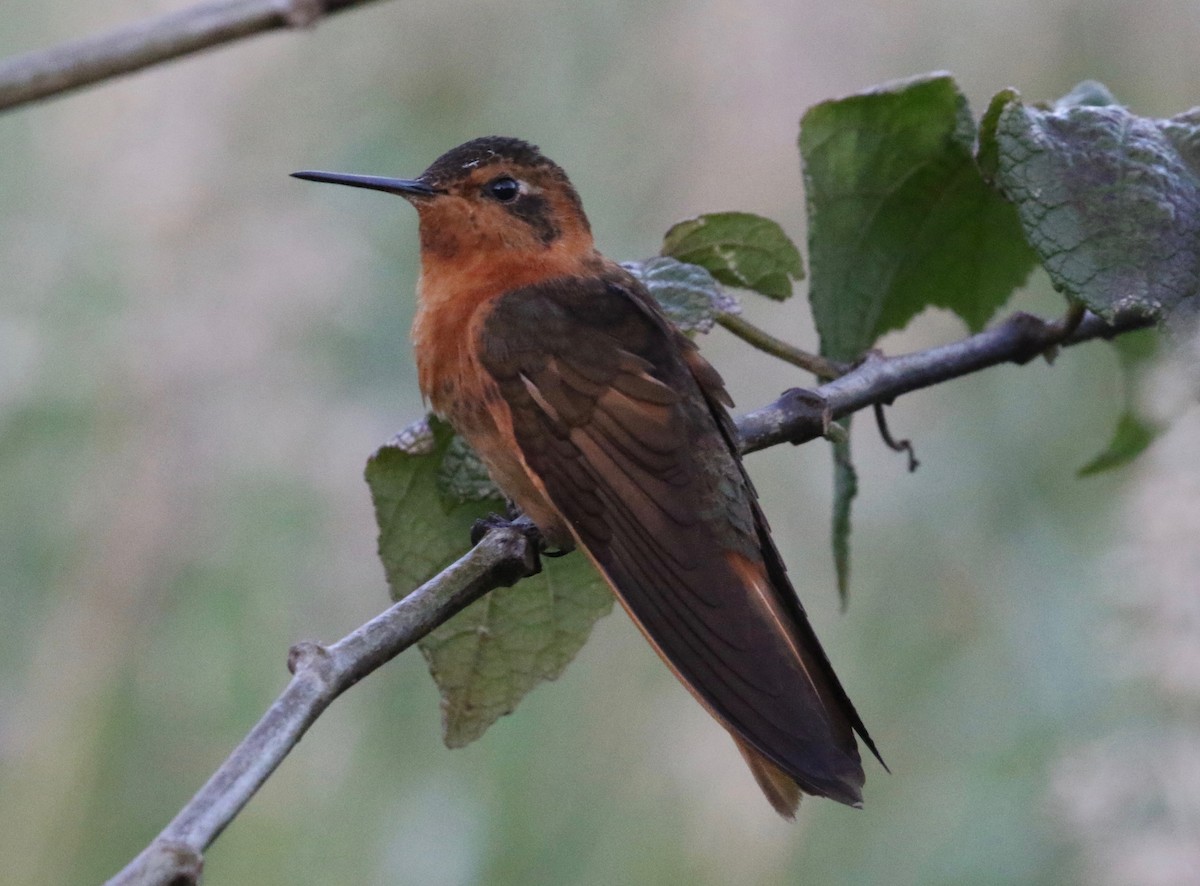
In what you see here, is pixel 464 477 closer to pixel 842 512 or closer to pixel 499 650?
pixel 499 650

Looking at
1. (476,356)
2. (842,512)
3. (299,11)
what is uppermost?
(299,11)

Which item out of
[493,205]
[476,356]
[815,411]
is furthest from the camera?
[493,205]

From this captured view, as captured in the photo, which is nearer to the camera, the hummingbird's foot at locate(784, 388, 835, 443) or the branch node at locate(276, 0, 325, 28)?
the branch node at locate(276, 0, 325, 28)

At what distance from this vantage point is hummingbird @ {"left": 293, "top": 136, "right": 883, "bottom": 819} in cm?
171

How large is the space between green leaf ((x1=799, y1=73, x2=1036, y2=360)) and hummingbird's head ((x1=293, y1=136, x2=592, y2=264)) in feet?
2.09

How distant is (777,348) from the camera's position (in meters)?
2.03

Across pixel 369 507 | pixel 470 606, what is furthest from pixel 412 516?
pixel 369 507

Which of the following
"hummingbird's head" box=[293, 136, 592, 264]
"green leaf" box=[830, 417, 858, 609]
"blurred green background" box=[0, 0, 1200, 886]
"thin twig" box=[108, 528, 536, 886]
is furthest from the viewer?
"blurred green background" box=[0, 0, 1200, 886]

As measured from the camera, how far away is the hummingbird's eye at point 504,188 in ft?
8.56

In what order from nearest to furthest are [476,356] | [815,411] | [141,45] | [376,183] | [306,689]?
1. [306,689]
2. [141,45]
3. [815,411]
4. [476,356]
5. [376,183]

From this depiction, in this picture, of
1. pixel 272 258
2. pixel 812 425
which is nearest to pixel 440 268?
pixel 812 425

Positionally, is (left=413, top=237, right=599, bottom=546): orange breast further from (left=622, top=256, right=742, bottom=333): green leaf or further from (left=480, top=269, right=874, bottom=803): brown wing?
(left=622, top=256, right=742, bottom=333): green leaf

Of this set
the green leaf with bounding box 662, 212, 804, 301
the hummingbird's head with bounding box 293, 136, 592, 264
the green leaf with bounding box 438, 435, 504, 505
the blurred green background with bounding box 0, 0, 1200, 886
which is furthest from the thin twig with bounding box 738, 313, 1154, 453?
the blurred green background with bounding box 0, 0, 1200, 886

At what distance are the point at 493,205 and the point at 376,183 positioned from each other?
0.25 meters
